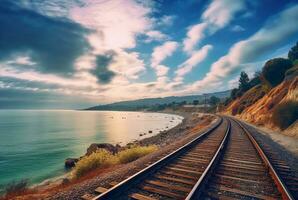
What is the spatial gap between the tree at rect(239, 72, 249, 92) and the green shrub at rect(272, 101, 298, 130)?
62709 millimetres

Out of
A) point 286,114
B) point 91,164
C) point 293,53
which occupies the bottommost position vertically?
point 91,164

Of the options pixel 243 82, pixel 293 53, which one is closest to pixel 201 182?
pixel 293 53

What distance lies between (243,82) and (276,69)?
40.2 metres

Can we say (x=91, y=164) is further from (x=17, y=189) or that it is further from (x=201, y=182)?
(x=201, y=182)

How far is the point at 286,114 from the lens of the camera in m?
21.0

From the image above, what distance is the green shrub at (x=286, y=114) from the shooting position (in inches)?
799

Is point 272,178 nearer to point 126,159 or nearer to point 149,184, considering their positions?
point 149,184

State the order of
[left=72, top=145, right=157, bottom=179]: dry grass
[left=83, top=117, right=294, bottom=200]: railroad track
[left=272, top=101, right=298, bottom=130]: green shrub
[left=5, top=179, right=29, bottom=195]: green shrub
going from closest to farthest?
[left=83, top=117, right=294, bottom=200]: railroad track
[left=5, top=179, right=29, bottom=195]: green shrub
[left=72, top=145, right=157, bottom=179]: dry grass
[left=272, top=101, right=298, bottom=130]: green shrub

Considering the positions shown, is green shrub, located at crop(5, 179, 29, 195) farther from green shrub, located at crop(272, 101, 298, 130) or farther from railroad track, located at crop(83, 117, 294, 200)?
green shrub, located at crop(272, 101, 298, 130)

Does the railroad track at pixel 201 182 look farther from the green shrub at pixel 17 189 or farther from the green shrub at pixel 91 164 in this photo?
the green shrub at pixel 17 189

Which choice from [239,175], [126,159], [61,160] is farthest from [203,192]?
[61,160]

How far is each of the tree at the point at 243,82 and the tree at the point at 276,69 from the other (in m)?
35.4

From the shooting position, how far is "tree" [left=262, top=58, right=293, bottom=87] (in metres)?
44.6

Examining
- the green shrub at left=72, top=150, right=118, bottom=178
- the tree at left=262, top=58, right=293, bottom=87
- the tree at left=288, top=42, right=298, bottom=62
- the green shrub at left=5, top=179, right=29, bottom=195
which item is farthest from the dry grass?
A: the tree at left=288, top=42, right=298, bottom=62
